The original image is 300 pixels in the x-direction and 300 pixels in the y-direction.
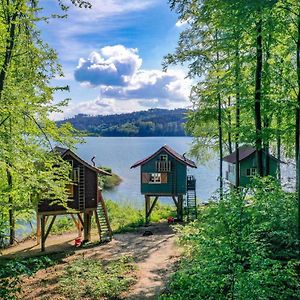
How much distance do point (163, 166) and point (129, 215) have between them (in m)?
5.25

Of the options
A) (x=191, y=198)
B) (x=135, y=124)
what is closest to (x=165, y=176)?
(x=191, y=198)

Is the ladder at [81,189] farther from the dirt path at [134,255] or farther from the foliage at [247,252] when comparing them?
the foliage at [247,252]

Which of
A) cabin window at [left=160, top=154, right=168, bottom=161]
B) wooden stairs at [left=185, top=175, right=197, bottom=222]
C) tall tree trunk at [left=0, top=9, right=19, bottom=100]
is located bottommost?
wooden stairs at [left=185, top=175, right=197, bottom=222]

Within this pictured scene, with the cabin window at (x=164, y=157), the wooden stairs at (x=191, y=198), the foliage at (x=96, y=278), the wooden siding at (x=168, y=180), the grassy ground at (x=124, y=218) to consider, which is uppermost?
the cabin window at (x=164, y=157)

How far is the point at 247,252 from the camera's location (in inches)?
267

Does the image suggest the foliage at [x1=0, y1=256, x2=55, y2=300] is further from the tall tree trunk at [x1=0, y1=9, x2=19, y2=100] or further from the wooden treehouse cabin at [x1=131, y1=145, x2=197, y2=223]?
the wooden treehouse cabin at [x1=131, y1=145, x2=197, y2=223]

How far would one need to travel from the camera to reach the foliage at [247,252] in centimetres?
617

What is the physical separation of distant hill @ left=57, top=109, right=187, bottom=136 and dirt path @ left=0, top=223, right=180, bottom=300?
322 feet

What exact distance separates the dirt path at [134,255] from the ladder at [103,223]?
57 centimetres

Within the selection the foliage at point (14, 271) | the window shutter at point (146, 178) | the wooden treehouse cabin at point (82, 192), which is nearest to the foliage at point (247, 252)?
the foliage at point (14, 271)

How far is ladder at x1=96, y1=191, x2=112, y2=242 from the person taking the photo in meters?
21.9

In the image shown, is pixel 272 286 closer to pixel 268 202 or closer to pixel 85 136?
Result: pixel 268 202

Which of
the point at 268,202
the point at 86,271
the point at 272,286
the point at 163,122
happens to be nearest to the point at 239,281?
the point at 272,286

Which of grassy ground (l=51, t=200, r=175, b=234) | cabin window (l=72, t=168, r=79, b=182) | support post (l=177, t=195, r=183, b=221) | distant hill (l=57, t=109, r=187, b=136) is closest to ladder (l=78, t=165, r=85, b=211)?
cabin window (l=72, t=168, r=79, b=182)
